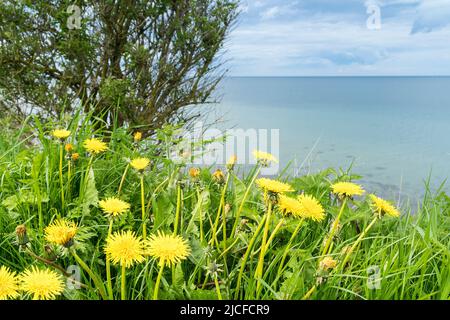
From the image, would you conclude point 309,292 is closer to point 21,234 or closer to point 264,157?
point 264,157

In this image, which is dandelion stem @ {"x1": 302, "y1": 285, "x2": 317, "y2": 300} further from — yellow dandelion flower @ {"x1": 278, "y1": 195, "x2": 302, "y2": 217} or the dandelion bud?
the dandelion bud

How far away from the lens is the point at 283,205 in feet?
2.83

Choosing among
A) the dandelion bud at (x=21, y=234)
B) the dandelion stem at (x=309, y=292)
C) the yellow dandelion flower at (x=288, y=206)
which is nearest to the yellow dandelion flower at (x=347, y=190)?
the yellow dandelion flower at (x=288, y=206)

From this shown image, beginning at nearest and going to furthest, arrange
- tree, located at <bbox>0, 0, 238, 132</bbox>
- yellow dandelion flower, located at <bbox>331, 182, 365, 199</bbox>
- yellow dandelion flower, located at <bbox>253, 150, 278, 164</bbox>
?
1. yellow dandelion flower, located at <bbox>331, 182, 365, 199</bbox>
2. yellow dandelion flower, located at <bbox>253, 150, 278, 164</bbox>
3. tree, located at <bbox>0, 0, 238, 132</bbox>

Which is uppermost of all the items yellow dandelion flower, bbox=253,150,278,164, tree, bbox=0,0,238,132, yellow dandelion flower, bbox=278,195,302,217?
tree, bbox=0,0,238,132

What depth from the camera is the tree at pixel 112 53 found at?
3.77 m

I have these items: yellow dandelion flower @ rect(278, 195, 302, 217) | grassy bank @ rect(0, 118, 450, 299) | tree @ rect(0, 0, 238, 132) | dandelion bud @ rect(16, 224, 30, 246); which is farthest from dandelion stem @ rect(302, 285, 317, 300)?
tree @ rect(0, 0, 238, 132)

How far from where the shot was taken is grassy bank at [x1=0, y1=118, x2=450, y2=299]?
86 cm

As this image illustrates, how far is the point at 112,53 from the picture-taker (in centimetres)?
401

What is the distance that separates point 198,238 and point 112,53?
3298mm

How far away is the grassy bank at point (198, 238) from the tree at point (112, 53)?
2.41m

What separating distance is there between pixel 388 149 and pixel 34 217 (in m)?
7.47

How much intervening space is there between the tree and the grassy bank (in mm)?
2411
